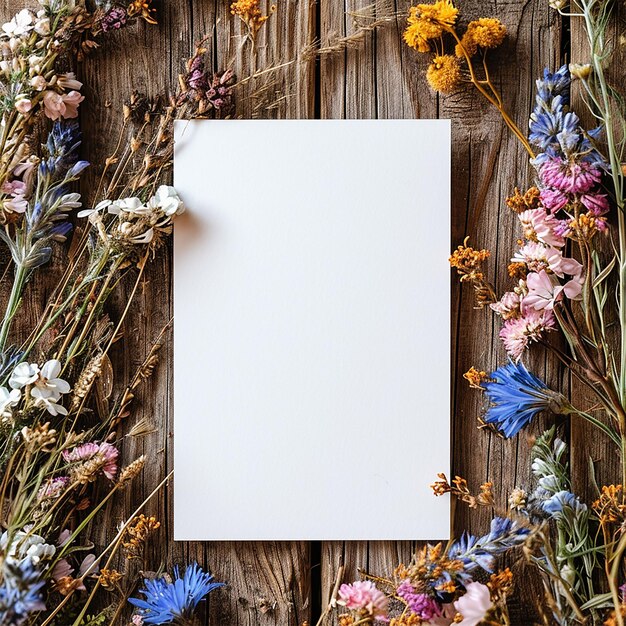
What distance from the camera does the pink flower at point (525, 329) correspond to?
3.67 feet

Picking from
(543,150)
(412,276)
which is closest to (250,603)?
(412,276)

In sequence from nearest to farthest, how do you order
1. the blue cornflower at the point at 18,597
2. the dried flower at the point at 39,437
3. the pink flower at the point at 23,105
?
1. the blue cornflower at the point at 18,597
2. the dried flower at the point at 39,437
3. the pink flower at the point at 23,105

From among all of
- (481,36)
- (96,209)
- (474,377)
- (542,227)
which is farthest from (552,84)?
(96,209)

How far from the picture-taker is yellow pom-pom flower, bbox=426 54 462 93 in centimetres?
115

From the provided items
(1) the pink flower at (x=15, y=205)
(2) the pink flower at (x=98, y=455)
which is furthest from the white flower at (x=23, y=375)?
(1) the pink flower at (x=15, y=205)

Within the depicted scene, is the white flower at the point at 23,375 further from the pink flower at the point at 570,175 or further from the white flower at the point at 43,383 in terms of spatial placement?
the pink flower at the point at 570,175

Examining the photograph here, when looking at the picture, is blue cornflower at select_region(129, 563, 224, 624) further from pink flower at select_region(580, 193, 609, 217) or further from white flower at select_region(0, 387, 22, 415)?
pink flower at select_region(580, 193, 609, 217)

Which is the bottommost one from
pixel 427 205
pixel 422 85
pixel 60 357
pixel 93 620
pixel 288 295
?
pixel 93 620

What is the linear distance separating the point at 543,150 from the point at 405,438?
0.59 m

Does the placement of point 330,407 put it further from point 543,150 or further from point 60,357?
point 543,150

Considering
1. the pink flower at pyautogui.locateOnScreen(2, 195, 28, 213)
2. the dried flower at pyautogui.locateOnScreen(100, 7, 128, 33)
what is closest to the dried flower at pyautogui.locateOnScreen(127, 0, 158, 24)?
the dried flower at pyautogui.locateOnScreen(100, 7, 128, 33)

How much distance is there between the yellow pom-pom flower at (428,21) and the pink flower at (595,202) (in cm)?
39

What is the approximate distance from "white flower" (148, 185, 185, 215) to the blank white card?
0.03 m

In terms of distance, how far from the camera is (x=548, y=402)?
1.12 meters
